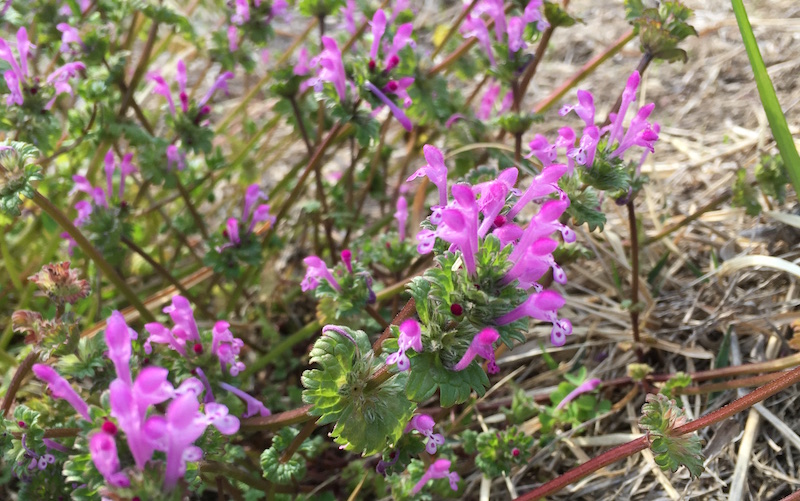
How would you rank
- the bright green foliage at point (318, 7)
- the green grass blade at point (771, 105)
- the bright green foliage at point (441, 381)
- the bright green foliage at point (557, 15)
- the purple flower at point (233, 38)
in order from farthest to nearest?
1. the purple flower at point (233, 38)
2. the bright green foliage at point (318, 7)
3. the bright green foliage at point (557, 15)
4. the green grass blade at point (771, 105)
5. the bright green foliage at point (441, 381)

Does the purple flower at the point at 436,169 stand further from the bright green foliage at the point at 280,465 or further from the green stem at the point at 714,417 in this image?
the bright green foliage at the point at 280,465

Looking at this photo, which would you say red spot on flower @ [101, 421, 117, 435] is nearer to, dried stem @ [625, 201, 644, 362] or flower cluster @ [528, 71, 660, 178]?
flower cluster @ [528, 71, 660, 178]

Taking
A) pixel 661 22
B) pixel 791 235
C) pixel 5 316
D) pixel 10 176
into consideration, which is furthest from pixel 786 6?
pixel 5 316

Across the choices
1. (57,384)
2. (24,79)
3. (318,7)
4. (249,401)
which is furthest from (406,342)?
(318,7)

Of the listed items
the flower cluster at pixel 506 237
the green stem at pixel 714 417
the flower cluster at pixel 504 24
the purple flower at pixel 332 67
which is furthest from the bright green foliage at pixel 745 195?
Result: the purple flower at pixel 332 67

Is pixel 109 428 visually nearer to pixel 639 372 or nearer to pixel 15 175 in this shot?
pixel 15 175

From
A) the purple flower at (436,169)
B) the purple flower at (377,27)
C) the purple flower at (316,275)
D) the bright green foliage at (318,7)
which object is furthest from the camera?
the bright green foliage at (318,7)
